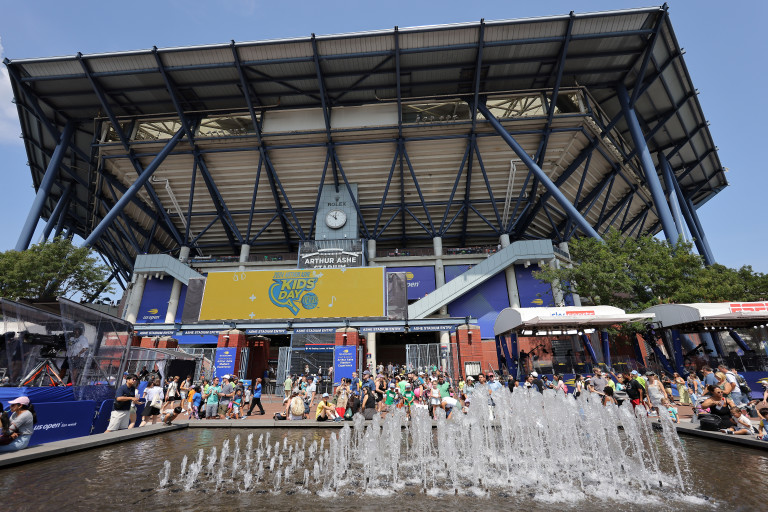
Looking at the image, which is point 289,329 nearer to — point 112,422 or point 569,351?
point 112,422

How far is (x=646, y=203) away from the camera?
37.5 meters

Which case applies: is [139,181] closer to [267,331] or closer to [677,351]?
[267,331]

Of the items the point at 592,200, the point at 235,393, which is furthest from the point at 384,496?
the point at 592,200

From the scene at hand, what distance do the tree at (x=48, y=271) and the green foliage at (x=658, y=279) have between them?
33.9m

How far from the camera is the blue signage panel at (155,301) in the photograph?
1299 inches

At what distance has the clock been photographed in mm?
32625

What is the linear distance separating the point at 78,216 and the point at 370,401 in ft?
158

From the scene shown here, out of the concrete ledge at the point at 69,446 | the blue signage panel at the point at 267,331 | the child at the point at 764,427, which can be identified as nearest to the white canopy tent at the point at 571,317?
the child at the point at 764,427

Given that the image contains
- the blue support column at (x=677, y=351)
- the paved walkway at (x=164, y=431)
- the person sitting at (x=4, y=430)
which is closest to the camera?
the person sitting at (x=4, y=430)

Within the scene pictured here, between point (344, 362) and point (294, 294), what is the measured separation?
28.4 feet

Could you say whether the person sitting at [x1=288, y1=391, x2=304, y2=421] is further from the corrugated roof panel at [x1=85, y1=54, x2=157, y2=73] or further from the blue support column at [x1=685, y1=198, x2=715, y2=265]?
the blue support column at [x1=685, y1=198, x2=715, y2=265]

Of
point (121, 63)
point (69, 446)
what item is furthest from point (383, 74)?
point (69, 446)

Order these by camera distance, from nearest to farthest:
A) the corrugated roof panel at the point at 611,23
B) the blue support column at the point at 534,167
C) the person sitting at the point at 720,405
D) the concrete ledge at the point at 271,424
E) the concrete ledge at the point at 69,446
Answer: the concrete ledge at the point at 69,446, the person sitting at the point at 720,405, the concrete ledge at the point at 271,424, the corrugated roof panel at the point at 611,23, the blue support column at the point at 534,167

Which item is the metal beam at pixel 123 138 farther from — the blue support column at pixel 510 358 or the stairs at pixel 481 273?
the blue support column at pixel 510 358
